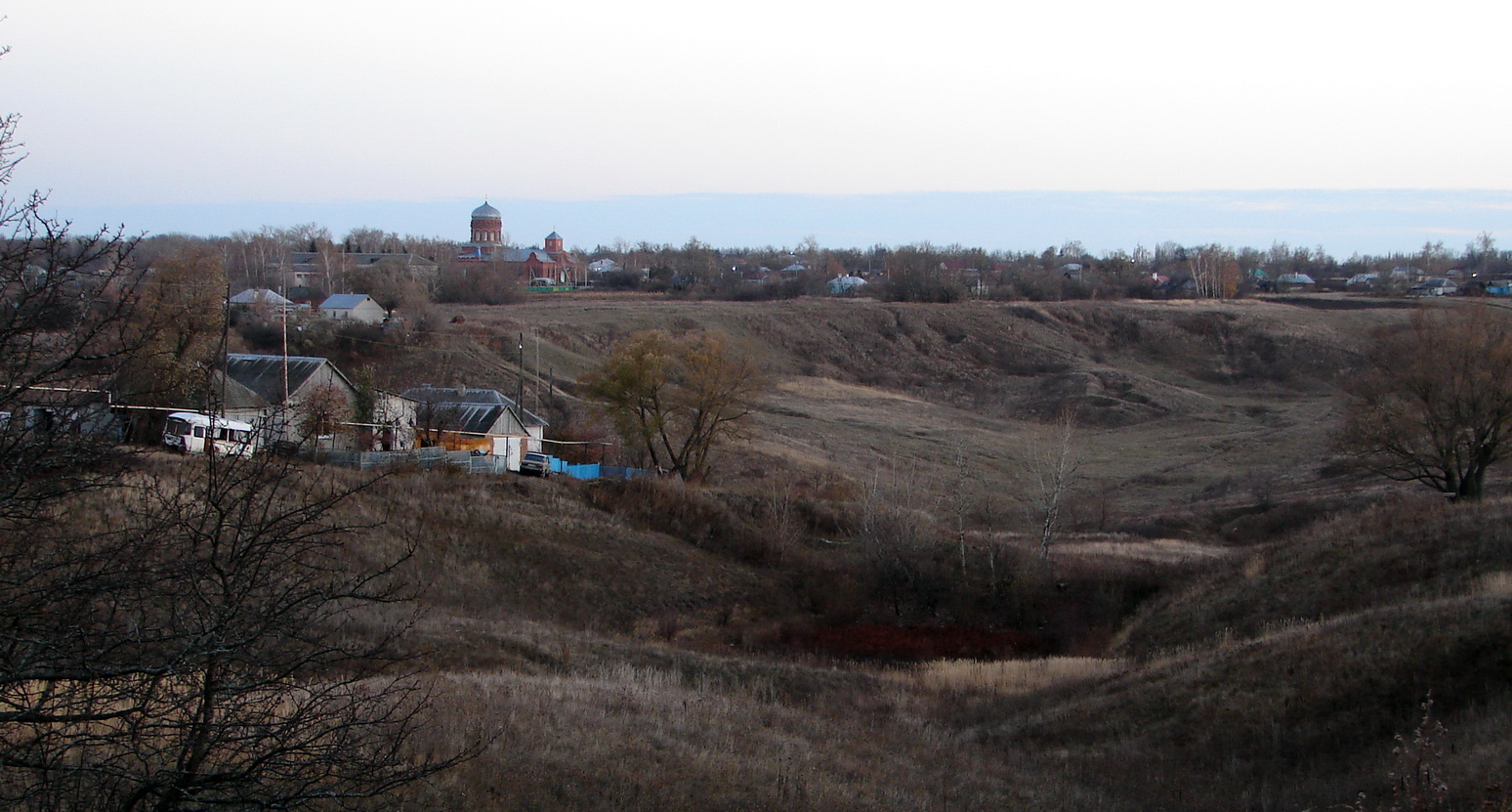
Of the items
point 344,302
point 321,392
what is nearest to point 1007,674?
point 321,392

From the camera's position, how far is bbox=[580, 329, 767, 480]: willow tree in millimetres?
43719

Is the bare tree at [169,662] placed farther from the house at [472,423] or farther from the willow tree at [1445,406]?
the willow tree at [1445,406]

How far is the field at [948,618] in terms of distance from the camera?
12430 millimetres

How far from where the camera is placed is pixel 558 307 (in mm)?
87125

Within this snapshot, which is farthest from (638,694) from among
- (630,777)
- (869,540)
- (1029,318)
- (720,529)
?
(1029,318)

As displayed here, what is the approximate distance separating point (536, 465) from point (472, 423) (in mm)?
4603

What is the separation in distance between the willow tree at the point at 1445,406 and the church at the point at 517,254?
104 meters

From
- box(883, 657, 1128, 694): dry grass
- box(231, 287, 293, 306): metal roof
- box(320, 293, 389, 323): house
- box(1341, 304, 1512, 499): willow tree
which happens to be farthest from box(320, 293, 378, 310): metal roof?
box(1341, 304, 1512, 499): willow tree

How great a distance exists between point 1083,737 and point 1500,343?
2849 centimetres

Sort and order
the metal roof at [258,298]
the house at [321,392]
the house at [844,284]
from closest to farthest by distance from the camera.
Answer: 1. the house at [321,392]
2. the metal roof at [258,298]
3. the house at [844,284]

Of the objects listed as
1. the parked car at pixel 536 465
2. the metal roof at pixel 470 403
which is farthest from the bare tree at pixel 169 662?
the metal roof at pixel 470 403

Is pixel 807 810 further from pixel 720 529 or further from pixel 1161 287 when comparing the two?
pixel 1161 287

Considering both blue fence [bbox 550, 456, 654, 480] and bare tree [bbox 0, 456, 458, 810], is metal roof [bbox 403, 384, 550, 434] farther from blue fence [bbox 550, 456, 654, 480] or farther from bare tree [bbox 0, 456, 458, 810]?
bare tree [bbox 0, 456, 458, 810]

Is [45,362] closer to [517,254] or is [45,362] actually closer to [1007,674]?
[1007,674]
